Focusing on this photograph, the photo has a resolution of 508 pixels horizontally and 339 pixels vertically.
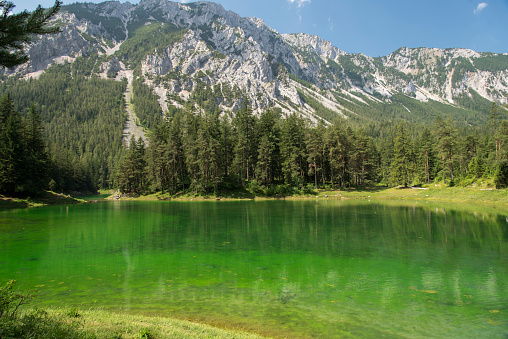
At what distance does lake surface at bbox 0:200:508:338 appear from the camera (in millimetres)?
9180

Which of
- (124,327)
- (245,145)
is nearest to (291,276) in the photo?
(124,327)

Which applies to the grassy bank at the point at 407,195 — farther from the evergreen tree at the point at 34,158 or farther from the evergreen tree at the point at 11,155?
the evergreen tree at the point at 11,155

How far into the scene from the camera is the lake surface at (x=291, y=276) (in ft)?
30.1

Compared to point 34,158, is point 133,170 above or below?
below

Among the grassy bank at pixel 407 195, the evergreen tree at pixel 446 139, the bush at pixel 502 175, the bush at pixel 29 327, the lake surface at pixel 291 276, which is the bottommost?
the lake surface at pixel 291 276

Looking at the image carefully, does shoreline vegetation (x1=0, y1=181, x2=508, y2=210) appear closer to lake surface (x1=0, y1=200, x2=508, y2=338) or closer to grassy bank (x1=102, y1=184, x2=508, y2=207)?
grassy bank (x1=102, y1=184, x2=508, y2=207)

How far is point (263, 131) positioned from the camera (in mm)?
76875

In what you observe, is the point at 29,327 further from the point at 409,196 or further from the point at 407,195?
the point at 407,195

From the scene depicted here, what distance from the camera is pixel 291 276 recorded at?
13.4 metres

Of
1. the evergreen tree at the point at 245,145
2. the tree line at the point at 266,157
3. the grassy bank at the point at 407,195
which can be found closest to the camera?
the grassy bank at the point at 407,195

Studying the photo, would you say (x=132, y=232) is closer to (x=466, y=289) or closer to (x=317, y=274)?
(x=317, y=274)

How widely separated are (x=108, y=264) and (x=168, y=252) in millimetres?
3695

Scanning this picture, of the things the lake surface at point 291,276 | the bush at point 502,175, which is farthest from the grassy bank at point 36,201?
the bush at point 502,175

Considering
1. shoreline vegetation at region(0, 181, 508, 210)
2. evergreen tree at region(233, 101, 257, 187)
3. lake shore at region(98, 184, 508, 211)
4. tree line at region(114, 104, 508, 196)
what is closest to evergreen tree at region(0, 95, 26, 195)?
shoreline vegetation at region(0, 181, 508, 210)
